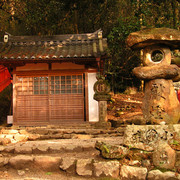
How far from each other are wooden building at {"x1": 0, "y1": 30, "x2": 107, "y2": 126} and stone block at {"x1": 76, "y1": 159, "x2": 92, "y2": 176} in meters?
5.41

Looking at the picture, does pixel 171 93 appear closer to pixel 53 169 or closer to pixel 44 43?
pixel 53 169

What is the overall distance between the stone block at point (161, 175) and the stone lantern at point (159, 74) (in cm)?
147

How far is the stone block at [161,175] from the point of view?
431 centimetres

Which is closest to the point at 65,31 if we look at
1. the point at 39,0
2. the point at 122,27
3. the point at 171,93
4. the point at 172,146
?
the point at 39,0

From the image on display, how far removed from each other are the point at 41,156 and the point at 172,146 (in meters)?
2.88

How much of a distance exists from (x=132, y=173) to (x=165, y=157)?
0.75 m

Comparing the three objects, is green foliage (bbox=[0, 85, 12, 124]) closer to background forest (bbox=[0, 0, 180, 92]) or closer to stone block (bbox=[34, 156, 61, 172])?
background forest (bbox=[0, 0, 180, 92])

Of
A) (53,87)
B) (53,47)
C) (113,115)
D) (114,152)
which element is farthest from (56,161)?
(113,115)

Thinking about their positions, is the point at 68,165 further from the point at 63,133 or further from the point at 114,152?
the point at 63,133

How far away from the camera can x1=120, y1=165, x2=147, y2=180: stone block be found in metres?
4.44

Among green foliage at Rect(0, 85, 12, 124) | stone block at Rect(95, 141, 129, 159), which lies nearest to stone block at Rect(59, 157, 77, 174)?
stone block at Rect(95, 141, 129, 159)

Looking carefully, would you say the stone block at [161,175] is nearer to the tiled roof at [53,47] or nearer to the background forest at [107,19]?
the tiled roof at [53,47]

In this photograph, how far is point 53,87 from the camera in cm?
1062

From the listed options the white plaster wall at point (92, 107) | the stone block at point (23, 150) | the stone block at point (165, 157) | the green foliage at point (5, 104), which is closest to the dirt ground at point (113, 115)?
the stone block at point (23, 150)
